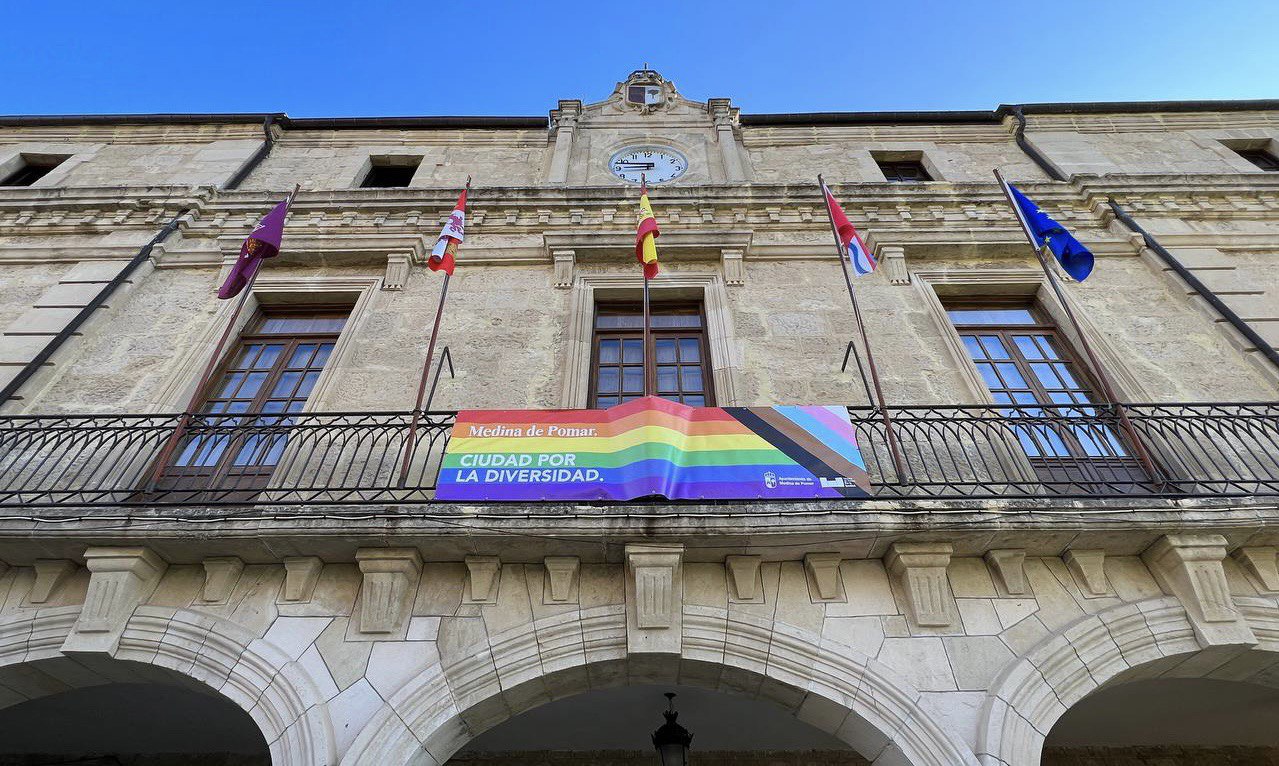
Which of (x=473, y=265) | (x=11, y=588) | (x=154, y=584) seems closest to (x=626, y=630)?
(x=154, y=584)

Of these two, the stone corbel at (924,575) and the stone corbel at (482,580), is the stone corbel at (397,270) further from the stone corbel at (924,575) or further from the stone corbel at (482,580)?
the stone corbel at (924,575)

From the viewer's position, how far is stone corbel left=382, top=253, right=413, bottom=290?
297 inches

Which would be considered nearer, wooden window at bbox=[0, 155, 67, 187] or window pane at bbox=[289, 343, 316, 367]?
window pane at bbox=[289, 343, 316, 367]

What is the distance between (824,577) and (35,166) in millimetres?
13407

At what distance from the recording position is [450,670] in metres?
4.16

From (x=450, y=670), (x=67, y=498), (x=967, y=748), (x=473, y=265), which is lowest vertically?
(x=967, y=748)

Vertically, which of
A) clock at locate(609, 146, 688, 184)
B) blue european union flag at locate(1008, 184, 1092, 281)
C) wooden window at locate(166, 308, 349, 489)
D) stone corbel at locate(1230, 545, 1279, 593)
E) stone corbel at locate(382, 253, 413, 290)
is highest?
clock at locate(609, 146, 688, 184)

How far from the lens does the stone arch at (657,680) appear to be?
3.97 m

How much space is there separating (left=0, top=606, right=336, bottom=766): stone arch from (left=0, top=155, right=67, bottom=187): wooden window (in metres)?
9.29

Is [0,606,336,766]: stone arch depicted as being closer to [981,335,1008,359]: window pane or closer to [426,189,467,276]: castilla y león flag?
[426,189,467,276]: castilla y león flag

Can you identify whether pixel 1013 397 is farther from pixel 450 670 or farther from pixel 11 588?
pixel 11 588

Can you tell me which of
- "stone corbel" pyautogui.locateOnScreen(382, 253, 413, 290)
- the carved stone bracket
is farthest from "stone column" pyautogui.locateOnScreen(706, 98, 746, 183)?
"stone corbel" pyautogui.locateOnScreen(382, 253, 413, 290)

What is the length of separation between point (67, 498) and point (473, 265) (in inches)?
171

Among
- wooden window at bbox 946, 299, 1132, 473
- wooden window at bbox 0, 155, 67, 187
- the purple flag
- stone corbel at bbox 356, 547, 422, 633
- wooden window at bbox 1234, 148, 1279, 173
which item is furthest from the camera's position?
wooden window at bbox 1234, 148, 1279, 173
